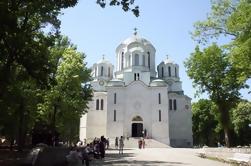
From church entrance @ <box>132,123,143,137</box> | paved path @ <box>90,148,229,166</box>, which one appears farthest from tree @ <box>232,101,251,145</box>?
paved path @ <box>90,148,229,166</box>

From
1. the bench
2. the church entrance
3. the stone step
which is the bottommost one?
the bench

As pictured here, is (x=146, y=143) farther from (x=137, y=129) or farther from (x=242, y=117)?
(x=242, y=117)

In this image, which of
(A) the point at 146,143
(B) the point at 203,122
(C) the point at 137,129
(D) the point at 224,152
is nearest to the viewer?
(D) the point at 224,152

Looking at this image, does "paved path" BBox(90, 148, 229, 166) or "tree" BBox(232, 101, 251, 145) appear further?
"tree" BBox(232, 101, 251, 145)

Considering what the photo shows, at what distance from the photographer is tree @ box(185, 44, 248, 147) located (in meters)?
32.7

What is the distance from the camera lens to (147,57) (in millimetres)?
60531

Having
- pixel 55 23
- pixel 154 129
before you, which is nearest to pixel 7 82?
pixel 55 23

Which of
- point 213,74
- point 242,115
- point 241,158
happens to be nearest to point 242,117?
point 242,115

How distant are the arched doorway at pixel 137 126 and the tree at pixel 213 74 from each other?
21.7 meters

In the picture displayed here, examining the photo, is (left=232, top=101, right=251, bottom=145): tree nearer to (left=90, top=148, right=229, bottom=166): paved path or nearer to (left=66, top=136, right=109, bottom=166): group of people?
(left=90, top=148, right=229, bottom=166): paved path

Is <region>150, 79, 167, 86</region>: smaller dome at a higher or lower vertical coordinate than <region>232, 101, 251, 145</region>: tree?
higher

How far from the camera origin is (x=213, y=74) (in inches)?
1315

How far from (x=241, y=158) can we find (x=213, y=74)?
17392 millimetres

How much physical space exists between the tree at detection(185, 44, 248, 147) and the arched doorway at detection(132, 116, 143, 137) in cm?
2172
